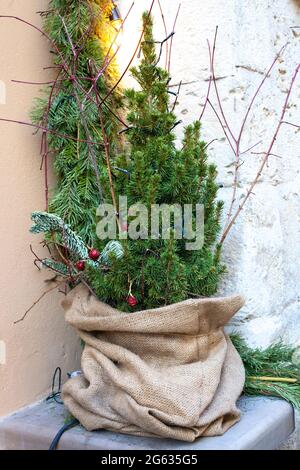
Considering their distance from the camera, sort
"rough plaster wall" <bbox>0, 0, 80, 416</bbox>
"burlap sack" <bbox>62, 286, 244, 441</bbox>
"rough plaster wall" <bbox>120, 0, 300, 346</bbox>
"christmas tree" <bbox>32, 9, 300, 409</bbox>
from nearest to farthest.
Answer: "burlap sack" <bbox>62, 286, 244, 441</bbox> < "christmas tree" <bbox>32, 9, 300, 409</bbox> < "rough plaster wall" <bbox>0, 0, 80, 416</bbox> < "rough plaster wall" <bbox>120, 0, 300, 346</bbox>

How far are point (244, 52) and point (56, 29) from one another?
54 cm

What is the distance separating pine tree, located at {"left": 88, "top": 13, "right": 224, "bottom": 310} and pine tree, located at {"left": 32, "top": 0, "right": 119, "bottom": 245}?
0.13 m

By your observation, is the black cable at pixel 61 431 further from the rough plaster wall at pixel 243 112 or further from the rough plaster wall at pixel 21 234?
the rough plaster wall at pixel 243 112

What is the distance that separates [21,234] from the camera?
1.42m

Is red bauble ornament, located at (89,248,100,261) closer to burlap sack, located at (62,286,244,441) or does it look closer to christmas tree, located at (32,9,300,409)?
christmas tree, located at (32,9,300,409)

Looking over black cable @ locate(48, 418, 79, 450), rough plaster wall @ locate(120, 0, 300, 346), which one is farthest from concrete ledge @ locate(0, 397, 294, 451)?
rough plaster wall @ locate(120, 0, 300, 346)

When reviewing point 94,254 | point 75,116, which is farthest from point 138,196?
point 75,116

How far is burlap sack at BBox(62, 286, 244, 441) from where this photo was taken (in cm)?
113

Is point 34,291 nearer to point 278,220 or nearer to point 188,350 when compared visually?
point 188,350

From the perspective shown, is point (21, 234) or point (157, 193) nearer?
point (157, 193)

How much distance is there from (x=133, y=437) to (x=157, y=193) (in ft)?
1.79

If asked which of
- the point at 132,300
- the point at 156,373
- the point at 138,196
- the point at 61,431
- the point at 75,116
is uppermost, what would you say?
the point at 75,116

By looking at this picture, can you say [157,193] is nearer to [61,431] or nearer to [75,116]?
[75,116]

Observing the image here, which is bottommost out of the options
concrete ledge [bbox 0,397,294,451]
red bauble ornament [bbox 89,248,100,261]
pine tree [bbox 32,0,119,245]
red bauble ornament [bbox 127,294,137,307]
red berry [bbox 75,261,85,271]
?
concrete ledge [bbox 0,397,294,451]
